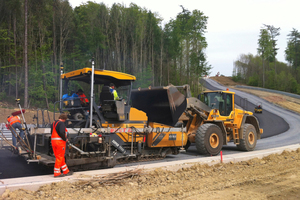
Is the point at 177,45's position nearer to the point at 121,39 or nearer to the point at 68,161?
the point at 121,39

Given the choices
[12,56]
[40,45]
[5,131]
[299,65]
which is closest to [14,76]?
[12,56]

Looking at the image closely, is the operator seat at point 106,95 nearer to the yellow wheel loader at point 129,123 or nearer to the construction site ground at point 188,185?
the yellow wheel loader at point 129,123

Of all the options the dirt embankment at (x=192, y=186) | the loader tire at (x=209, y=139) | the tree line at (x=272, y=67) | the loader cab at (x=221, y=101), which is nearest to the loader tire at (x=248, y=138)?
the loader cab at (x=221, y=101)

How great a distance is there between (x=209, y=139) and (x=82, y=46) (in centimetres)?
2467

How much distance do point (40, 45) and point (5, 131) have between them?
17635 millimetres

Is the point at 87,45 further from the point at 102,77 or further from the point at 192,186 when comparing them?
the point at 192,186

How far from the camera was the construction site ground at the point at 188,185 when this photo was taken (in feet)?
15.9

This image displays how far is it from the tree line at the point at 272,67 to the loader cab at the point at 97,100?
5549 centimetres

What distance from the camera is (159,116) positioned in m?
9.20

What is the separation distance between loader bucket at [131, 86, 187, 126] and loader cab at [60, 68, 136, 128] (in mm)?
1404

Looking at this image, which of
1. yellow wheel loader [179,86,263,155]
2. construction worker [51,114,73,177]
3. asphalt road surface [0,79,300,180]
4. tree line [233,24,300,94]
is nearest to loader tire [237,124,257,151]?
yellow wheel loader [179,86,263,155]

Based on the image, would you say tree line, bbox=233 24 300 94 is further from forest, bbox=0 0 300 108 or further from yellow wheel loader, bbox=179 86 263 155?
yellow wheel loader, bbox=179 86 263 155

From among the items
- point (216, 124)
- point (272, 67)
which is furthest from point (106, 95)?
point (272, 67)

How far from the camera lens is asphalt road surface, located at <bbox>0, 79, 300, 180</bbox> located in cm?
718
